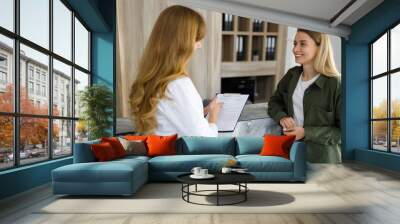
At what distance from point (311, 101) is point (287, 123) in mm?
607

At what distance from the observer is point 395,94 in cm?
797

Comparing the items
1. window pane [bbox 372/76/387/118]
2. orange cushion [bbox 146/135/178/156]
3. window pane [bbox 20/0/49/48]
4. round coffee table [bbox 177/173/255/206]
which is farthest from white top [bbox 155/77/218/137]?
window pane [bbox 372/76/387/118]

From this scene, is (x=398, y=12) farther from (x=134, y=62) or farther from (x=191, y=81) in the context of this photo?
(x=134, y=62)

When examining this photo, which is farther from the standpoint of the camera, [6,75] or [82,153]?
[82,153]

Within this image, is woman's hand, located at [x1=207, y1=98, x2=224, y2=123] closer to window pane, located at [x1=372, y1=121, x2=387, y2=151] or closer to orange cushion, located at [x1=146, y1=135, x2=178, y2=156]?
orange cushion, located at [x1=146, y1=135, x2=178, y2=156]

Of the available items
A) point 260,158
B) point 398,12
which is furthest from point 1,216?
point 398,12

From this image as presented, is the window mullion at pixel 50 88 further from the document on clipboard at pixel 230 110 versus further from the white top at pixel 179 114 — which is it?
the document on clipboard at pixel 230 110

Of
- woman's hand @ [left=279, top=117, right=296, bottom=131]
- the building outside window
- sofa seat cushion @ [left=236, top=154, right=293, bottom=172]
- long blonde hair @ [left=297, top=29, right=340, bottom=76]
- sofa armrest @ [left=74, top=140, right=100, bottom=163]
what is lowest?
sofa seat cushion @ [left=236, top=154, right=293, bottom=172]

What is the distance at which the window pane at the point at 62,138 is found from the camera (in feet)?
21.9

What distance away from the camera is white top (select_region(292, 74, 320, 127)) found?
826 centimetres

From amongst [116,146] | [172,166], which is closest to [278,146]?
[172,166]

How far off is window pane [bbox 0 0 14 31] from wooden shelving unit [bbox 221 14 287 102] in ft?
13.7

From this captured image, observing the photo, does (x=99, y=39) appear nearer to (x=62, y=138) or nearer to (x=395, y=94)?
(x=62, y=138)

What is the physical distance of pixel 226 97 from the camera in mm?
8258
